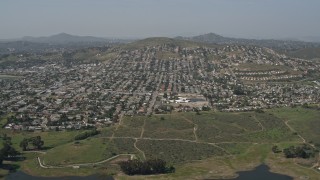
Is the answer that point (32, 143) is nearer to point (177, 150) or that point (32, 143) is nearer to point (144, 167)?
point (144, 167)

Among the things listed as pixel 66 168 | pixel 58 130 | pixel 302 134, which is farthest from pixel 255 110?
pixel 66 168

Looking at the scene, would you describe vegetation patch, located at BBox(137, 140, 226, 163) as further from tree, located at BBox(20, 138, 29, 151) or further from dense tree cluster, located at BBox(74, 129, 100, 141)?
tree, located at BBox(20, 138, 29, 151)

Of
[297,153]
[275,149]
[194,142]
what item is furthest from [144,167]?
[297,153]

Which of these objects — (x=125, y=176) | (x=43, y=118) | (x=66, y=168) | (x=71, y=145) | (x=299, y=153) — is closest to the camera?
(x=125, y=176)

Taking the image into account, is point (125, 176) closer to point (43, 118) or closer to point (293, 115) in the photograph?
point (43, 118)

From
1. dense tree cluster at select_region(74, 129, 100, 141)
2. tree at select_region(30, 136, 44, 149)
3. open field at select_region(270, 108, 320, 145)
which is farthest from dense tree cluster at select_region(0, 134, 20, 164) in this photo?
open field at select_region(270, 108, 320, 145)

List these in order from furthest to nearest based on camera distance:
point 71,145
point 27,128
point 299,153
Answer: point 27,128, point 71,145, point 299,153
